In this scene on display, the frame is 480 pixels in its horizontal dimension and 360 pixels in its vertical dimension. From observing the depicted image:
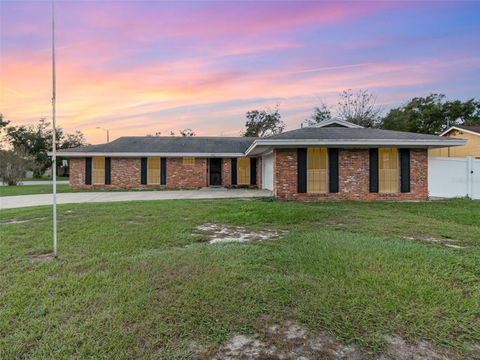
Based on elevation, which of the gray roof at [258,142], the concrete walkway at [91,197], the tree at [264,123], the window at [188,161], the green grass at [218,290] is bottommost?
the green grass at [218,290]

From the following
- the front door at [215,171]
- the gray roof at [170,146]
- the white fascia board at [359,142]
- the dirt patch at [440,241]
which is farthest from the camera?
the front door at [215,171]

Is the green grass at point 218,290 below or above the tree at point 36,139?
below

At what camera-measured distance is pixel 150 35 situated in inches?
385

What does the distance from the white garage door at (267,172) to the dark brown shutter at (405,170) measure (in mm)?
6118

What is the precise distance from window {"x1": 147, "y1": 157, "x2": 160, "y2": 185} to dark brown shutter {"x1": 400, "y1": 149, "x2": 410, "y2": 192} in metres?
13.7

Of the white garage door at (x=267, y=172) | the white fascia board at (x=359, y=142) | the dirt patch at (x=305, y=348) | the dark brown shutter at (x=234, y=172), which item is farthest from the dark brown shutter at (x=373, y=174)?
the dirt patch at (x=305, y=348)

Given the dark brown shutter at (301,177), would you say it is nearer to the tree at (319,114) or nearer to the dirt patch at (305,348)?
the dirt patch at (305,348)

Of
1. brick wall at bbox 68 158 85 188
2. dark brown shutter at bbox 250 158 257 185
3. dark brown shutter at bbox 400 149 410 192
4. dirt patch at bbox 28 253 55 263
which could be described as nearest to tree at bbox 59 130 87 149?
brick wall at bbox 68 158 85 188

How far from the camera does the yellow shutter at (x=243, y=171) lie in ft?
61.1

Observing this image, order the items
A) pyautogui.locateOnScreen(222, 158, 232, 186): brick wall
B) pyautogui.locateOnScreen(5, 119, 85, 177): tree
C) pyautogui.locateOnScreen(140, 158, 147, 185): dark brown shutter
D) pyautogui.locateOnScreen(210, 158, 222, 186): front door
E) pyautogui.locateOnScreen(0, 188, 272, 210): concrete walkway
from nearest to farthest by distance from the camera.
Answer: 1. pyautogui.locateOnScreen(0, 188, 272, 210): concrete walkway
2. pyautogui.locateOnScreen(140, 158, 147, 185): dark brown shutter
3. pyautogui.locateOnScreen(222, 158, 232, 186): brick wall
4. pyautogui.locateOnScreen(210, 158, 222, 186): front door
5. pyautogui.locateOnScreen(5, 119, 85, 177): tree

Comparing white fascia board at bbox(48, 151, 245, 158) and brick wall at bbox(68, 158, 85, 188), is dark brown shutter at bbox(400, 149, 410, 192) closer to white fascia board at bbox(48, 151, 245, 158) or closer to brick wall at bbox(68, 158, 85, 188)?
white fascia board at bbox(48, 151, 245, 158)

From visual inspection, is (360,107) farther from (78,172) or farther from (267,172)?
(78,172)

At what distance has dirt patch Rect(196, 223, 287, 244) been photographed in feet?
16.8

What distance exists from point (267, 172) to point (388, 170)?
658 cm
